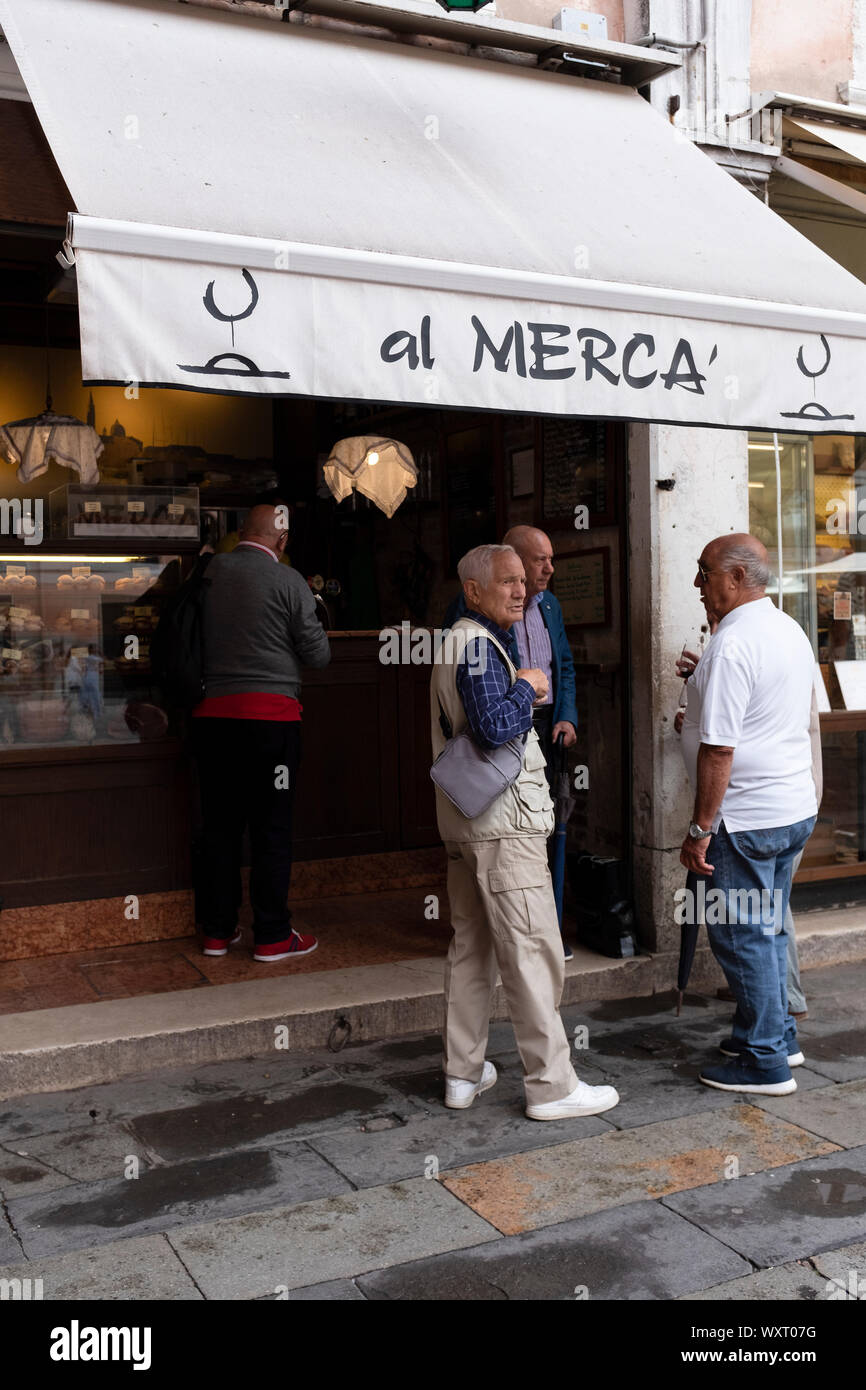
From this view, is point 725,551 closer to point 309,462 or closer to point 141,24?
point 141,24

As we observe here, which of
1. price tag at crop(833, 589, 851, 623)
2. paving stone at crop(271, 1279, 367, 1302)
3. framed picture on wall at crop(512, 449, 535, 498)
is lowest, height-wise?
paving stone at crop(271, 1279, 367, 1302)

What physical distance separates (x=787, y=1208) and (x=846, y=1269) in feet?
1.19

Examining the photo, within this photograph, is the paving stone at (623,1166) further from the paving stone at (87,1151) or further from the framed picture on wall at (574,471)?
the framed picture on wall at (574,471)

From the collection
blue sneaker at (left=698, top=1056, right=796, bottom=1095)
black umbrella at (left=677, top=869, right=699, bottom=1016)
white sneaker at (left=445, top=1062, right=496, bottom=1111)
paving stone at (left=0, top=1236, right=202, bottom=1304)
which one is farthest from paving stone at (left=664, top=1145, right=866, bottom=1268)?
paving stone at (left=0, top=1236, right=202, bottom=1304)

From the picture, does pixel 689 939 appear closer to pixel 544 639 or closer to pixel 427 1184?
pixel 544 639

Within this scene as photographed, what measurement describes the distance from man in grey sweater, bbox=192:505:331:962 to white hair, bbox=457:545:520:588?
1577 millimetres

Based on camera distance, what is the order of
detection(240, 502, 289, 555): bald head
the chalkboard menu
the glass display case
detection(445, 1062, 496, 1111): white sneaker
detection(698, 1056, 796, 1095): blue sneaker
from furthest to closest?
the chalkboard menu < the glass display case < detection(240, 502, 289, 555): bald head < detection(698, 1056, 796, 1095): blue sneaker < detection(445, 1062, 496, 1111): white sneaker

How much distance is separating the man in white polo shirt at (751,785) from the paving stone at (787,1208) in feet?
2.05

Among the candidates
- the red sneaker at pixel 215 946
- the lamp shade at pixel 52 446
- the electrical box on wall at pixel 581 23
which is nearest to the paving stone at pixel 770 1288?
the red sneaker at pixel 215 946

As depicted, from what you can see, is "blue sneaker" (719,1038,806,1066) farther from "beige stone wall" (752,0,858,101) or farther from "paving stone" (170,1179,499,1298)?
"beige stone wall" (752,0,858,101)

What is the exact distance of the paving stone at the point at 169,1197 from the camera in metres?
3.39

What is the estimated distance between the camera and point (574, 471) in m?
6.25

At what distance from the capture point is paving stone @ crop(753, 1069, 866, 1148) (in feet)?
13.2
